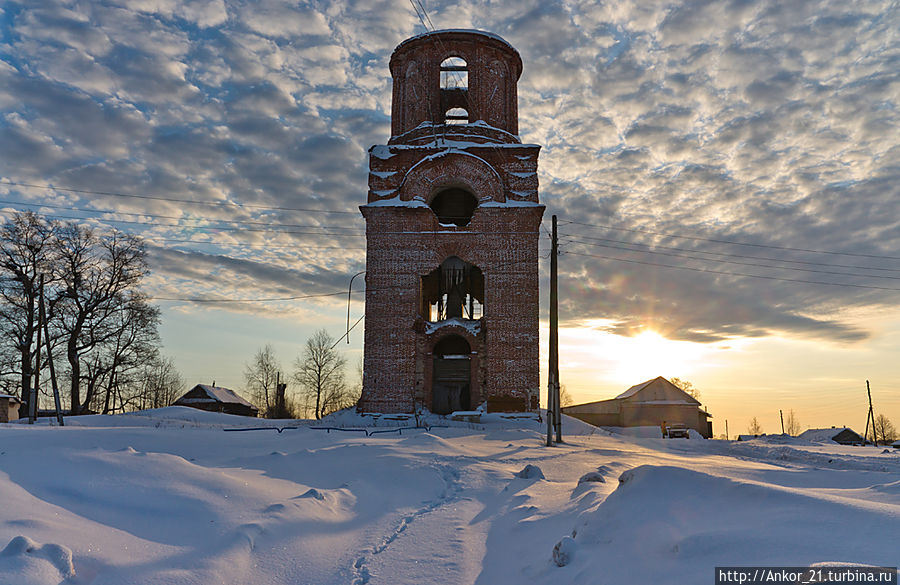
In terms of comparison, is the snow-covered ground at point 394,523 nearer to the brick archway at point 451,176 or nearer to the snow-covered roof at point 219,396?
the brick archway at point 451,176

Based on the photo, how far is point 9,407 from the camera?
25.8 m

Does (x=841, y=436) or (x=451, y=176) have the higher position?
(x=451, y=176)

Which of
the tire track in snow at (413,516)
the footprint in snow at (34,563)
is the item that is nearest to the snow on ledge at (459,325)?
the tire track in snow at (413,516)

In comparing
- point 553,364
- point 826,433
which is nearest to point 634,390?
point 826,433

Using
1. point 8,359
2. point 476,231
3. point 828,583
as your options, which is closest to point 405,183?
point 476,231

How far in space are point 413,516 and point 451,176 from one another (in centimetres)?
2012

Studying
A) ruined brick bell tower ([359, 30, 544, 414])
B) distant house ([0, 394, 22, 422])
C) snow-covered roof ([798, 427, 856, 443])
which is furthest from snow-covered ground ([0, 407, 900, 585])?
snow-covered roof ([798, 427, 856, 443])

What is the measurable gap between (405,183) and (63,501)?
2141cm

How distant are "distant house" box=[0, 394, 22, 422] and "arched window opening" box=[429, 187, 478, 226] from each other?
19575 mm

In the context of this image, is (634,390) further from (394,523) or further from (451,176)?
(394,523)

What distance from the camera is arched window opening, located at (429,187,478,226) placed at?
92.9 ft

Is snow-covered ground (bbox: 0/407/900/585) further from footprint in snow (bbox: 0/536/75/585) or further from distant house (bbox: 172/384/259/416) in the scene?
distant house (bbox: 172/384/259/416)

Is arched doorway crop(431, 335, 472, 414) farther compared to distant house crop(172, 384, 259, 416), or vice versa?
distant house crop(172, 384, 259, 416)

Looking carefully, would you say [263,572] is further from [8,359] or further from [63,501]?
[8,359]
